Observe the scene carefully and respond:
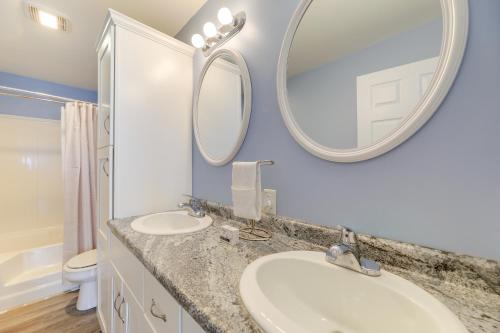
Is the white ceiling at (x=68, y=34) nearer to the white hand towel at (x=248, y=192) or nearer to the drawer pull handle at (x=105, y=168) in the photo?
the drawer pull handle at (x=105, y=168)

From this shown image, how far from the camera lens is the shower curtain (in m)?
1.92

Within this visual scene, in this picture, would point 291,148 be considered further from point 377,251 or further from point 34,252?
point 34,252

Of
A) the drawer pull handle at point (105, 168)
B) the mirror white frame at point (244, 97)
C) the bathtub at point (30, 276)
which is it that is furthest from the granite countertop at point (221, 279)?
the bathtub at point (30, 276)

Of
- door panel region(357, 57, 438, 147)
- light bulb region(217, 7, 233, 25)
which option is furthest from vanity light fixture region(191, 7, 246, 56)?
door panel region(357, 57, 438, 147)

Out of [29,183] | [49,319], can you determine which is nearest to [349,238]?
[49,319]

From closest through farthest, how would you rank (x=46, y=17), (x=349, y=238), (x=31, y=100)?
(x=349, y=238), (x=46, y=17), (x=31, y=100)

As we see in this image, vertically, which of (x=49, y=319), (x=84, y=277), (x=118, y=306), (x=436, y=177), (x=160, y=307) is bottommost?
(x=49, y=319)

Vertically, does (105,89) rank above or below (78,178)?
above

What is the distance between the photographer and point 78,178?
199 centimetres

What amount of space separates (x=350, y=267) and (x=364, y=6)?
86cm

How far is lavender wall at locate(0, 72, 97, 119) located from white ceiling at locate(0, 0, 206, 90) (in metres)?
0.11

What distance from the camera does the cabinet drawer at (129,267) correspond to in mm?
766

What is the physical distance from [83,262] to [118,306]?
0.97m

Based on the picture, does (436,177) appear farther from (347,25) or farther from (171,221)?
(171,221)
